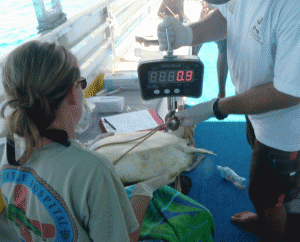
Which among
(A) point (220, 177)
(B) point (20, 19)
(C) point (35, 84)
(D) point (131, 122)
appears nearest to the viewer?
(C) point (35, 84)

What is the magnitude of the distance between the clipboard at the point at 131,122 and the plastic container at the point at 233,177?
0.92 meters

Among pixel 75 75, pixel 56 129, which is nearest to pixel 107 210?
pixel 56 129

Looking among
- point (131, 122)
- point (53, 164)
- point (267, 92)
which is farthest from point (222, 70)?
point (53, 164)

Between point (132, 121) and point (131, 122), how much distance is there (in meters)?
0.01

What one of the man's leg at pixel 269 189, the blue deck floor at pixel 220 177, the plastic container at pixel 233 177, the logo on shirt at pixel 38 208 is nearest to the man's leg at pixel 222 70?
the blue deck floor at pixel 220 177

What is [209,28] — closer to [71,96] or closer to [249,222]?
[71,96]

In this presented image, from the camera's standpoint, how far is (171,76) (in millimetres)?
1172

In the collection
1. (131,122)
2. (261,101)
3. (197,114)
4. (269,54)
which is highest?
(269,54)

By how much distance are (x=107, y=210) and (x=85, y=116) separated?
0.88 metres

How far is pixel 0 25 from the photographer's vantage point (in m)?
2.11

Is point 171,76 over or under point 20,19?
under

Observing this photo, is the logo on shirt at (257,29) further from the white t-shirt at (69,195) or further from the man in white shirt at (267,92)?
the white t-shirt at (69,195)

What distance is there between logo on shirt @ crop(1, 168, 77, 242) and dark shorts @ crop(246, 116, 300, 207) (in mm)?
880

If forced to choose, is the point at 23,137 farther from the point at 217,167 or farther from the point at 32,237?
the point at 217,167
